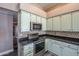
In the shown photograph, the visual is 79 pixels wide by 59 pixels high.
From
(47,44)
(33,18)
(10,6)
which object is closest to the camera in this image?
(10,6)

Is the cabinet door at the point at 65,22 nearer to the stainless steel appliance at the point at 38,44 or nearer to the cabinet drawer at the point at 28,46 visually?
the stainless steel appliance at the point at 38,44

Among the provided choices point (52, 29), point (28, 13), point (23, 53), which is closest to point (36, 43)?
point (23, 53)

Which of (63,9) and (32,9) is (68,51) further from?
(32,9)

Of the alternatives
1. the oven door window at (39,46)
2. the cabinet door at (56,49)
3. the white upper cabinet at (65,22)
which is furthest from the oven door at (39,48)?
the white upper cabinet at (65,22)

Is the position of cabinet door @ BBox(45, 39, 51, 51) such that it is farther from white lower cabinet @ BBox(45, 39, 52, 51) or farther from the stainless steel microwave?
the stainless steel microwave

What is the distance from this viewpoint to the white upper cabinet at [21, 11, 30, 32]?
1.07 metres

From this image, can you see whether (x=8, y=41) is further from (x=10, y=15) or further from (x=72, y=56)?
(x=72, y=56)

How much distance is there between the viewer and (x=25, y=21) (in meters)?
1.10

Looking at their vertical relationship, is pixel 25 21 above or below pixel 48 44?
above

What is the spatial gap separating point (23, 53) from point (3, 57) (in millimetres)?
320

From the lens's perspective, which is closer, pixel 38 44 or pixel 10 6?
pixel 10 6

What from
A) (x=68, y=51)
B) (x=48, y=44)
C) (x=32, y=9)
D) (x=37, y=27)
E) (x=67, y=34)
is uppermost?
(x=32, y=9)

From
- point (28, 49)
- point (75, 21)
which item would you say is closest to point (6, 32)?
point (28, 49)

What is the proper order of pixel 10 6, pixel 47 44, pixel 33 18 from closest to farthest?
pixel 10 6, pixel 33 18, pixel 47 44
